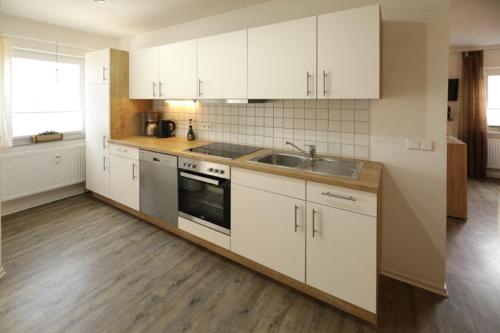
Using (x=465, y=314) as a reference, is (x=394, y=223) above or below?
above

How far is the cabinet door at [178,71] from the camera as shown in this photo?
3.07 metres

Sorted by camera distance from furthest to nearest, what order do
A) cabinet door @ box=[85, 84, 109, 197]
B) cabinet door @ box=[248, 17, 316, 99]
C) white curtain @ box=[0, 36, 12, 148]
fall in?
cabinet door @ box=[85, 84, 109, 197] < white curtain @ box=[0, 36, 12, 148] < cabinet door @ box=[248, 17, 316, 99]

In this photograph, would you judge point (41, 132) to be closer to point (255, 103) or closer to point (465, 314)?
point (255, 103)

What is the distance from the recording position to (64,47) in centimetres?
384

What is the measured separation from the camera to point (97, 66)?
3.71 meters

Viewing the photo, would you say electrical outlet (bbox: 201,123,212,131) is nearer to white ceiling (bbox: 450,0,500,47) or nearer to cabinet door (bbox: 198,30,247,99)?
cabinet door (bbox: 198,30,247,99)

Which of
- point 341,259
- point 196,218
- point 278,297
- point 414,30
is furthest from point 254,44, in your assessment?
point 278,297

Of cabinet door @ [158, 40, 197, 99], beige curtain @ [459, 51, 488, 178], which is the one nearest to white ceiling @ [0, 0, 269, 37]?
cabinet door @ [158, 40, 197, 99]

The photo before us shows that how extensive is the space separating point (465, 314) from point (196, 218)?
2213 millimetres

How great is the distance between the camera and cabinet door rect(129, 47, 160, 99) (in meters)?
3.45

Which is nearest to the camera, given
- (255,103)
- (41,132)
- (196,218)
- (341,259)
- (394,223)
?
(341,259)

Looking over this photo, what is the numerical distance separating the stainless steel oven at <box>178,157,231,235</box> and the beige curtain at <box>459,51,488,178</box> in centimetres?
571

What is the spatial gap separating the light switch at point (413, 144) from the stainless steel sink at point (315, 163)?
37 centimetres

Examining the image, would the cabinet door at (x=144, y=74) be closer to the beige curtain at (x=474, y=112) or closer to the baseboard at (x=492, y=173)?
the beige curtain at (x=474, y=112)
